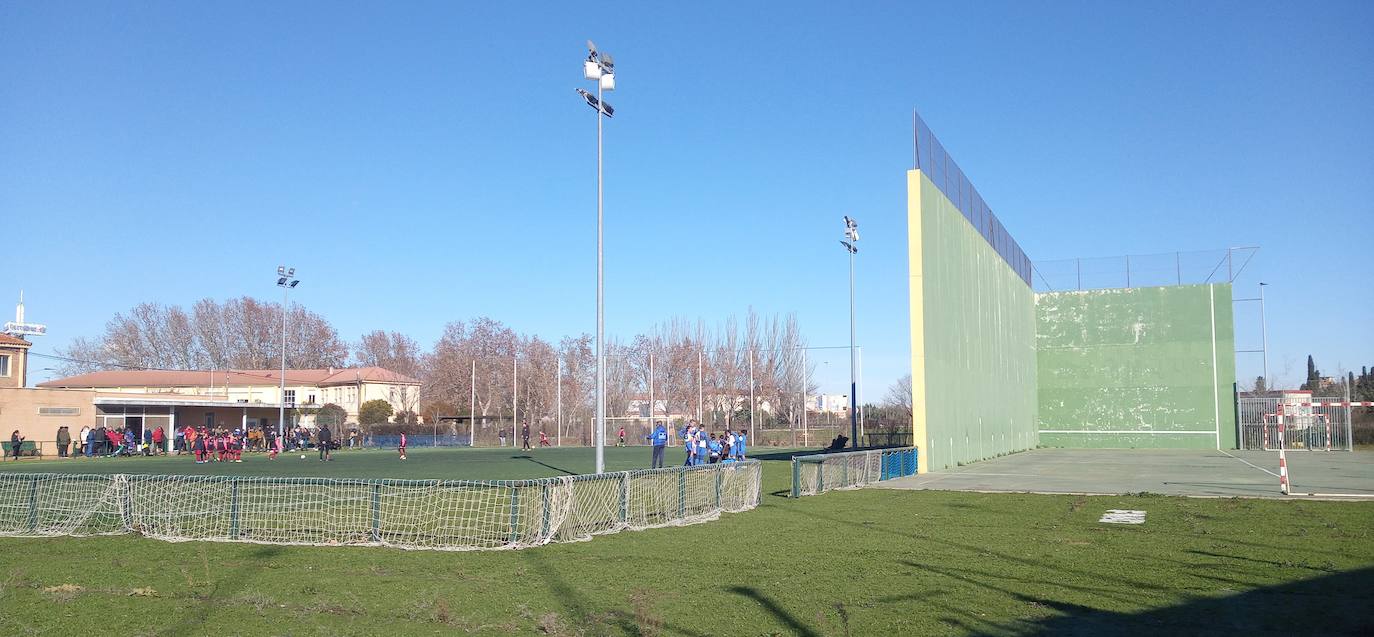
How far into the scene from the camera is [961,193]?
38125 mm

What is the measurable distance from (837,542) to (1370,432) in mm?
45125

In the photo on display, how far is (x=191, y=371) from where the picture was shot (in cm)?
8544

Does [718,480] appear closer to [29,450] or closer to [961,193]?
[961,193]

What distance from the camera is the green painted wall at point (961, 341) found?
3033 cm

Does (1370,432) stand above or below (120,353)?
below

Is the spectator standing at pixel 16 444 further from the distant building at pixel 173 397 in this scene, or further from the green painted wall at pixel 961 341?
the green painted wall at pixel 961 341

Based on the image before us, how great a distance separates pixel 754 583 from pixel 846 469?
1432 cm

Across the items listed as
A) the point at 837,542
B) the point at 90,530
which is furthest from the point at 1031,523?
the point at 90,530

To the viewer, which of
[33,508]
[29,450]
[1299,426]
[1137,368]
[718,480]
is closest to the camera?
[33,508]

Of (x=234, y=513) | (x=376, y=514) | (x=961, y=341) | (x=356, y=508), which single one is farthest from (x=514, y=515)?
(x=961, y=341)

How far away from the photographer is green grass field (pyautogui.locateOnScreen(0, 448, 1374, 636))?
8.33 meters

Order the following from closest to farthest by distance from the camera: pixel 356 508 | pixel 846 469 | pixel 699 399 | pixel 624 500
Answer: pixel 356 508, pixel 624 500, pixel 846 469, pixel 699 399

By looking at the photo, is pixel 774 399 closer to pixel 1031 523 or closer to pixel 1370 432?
pixel 1370 432

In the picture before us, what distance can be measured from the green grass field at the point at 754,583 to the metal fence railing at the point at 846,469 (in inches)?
230
